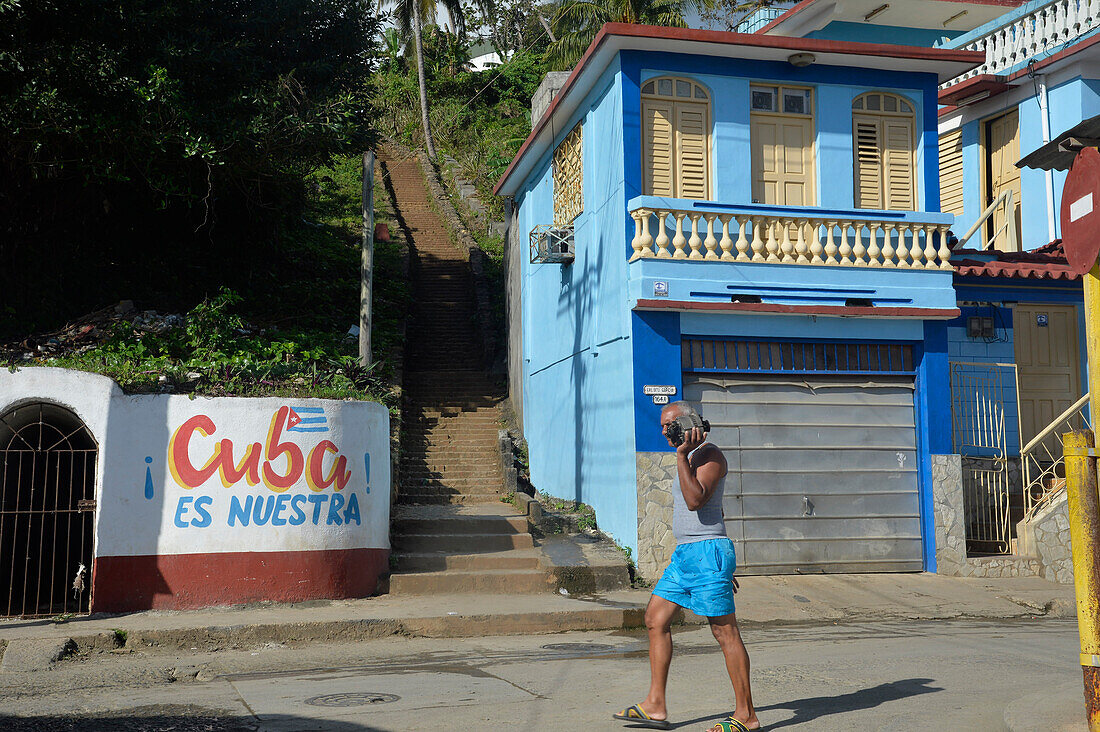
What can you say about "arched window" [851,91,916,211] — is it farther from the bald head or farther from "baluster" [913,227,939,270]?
the bald head

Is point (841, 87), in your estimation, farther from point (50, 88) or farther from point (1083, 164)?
point (50, 88)

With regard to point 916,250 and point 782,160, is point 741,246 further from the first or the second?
point 916,250

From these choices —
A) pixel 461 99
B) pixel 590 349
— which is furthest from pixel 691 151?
pixel 461 99

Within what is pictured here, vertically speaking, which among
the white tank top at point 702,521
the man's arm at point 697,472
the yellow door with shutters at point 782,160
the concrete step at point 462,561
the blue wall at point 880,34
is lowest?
the concrete step at point 462,561

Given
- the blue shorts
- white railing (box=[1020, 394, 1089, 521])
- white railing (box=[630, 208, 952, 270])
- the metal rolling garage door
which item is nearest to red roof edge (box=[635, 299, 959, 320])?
white railing (box=[630, 208, 952, 270])

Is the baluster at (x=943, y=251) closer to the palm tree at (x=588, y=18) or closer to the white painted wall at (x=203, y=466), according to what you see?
the white painted wall at (x=203, y=466)

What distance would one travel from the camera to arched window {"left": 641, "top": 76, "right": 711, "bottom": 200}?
41.6ft

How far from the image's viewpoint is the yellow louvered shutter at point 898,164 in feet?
44.2

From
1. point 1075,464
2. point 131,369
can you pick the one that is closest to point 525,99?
point 131,369

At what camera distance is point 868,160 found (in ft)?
44.2

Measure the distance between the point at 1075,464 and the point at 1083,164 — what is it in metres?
1.59

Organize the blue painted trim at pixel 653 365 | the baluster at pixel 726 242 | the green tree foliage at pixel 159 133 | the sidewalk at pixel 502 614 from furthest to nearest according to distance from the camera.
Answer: the green tree foliage at pixel 159 133
the baluster at pixel 726 242
the blue painted trim at pixel 653 365
the sidewalk at pixel 502 614

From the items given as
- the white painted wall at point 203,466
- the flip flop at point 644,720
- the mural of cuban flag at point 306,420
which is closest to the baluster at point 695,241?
the white painted wall at point 203,466

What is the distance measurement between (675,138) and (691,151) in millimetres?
286
